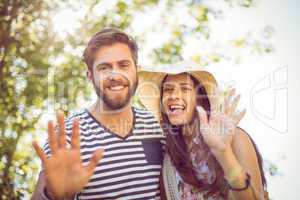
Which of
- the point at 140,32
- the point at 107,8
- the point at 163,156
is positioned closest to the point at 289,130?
the point at 163,156

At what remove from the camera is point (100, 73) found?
1.83 meters

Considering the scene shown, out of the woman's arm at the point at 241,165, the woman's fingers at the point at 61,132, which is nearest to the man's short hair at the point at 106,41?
the woman's fingers at the point at 61,132

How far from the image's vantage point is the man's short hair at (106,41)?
184cm

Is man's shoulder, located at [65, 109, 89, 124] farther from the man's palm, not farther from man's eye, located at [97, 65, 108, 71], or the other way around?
the man's palm

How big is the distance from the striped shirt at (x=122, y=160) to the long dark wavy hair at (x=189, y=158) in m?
0.06

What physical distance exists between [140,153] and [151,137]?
0.32ft

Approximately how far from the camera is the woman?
170 cm

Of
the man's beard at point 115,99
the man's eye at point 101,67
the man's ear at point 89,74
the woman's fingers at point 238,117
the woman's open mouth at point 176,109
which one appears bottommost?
the woman's fingers at point 238,117

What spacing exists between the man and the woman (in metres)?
0.07

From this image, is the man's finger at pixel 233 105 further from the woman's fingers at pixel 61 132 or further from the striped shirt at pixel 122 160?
the woman's fingers at pixel 61 132

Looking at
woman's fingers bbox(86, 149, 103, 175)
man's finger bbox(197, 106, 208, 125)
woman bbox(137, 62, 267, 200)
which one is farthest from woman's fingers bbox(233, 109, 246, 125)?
woman's fingers bbox(86, 149, 103, 175)

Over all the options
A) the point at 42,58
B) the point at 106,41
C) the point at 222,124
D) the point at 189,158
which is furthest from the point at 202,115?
the point at 42,58

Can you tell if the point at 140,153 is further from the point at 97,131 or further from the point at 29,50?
the point at 29,50

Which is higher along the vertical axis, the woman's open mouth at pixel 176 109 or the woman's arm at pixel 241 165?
the woman's open mouth at pixel 176 109
